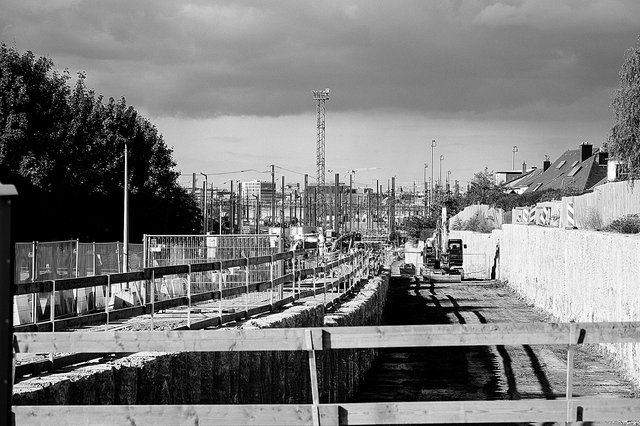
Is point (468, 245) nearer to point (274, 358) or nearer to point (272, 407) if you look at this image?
point (274, 358)

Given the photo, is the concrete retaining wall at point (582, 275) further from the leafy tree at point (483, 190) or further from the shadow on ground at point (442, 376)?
the leafy tree at point (483, 190)

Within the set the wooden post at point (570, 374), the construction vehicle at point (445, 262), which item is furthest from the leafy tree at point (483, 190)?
the wooden post at point (570, 374)

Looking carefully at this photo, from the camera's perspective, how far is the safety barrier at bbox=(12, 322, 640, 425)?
305 inches

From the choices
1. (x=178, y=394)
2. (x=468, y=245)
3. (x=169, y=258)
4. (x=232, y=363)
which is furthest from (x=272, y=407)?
(x=468, y=245)

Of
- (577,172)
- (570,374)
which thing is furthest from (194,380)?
(577,172)

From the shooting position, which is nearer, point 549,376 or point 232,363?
point 232,363

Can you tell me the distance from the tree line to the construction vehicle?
57.3ft

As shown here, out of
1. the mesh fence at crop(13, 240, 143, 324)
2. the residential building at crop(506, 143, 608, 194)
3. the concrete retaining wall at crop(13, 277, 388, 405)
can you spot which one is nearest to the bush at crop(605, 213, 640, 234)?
the concrete retaining wall at crop(13, 277, 388, 405)

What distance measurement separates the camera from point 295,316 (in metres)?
19.5

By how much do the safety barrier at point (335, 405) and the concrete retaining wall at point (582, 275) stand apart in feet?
46.5

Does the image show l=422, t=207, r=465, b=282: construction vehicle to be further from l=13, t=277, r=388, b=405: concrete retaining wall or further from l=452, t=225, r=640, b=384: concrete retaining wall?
l=13, t=277, r=388, b=405: concrete retaining wall

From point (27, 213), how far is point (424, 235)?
7937cm

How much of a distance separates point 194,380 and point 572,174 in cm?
9826

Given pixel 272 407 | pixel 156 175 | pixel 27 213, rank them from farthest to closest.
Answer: pixel 156 175 → pixel 27 213 → pixel 272 407
